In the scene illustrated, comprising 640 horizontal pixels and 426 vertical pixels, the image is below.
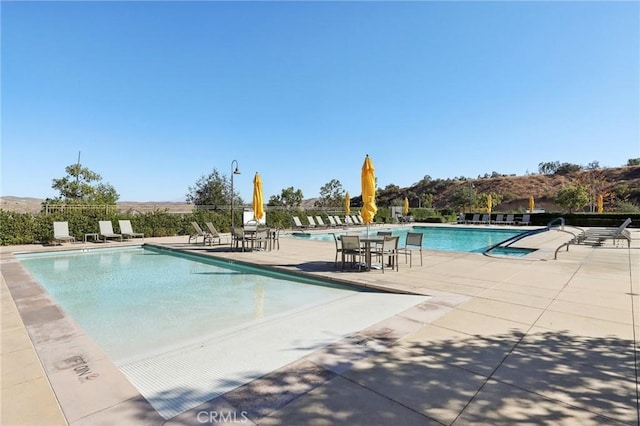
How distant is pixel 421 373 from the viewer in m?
2.28

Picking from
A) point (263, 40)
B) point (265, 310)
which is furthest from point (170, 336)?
point (263, 40)

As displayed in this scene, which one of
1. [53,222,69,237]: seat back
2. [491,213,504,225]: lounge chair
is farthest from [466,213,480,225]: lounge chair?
[53,222,69,237]: seat back

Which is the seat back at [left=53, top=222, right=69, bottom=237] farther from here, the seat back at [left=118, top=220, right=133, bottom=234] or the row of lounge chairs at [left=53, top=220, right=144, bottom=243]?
the seat back at [left=118, top=220, right=133, bottom=234]

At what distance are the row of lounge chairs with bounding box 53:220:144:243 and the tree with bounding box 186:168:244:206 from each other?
13572 millimetres

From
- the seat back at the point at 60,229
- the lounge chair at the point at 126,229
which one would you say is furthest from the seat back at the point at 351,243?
the seat back at the point at 60,229

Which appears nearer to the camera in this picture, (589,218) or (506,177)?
(589,218)

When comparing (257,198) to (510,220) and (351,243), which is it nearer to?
(351,243)

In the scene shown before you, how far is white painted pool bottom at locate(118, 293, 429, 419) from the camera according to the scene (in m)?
2.13

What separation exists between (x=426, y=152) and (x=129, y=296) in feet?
86.0

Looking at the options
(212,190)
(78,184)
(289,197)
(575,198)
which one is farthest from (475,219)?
(78,184)

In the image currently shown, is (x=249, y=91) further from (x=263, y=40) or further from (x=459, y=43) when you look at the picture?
(x=459, y=43)

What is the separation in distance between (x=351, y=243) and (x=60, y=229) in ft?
37.1

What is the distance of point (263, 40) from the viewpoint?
12.2m

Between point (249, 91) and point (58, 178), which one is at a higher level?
point (249, 91)
